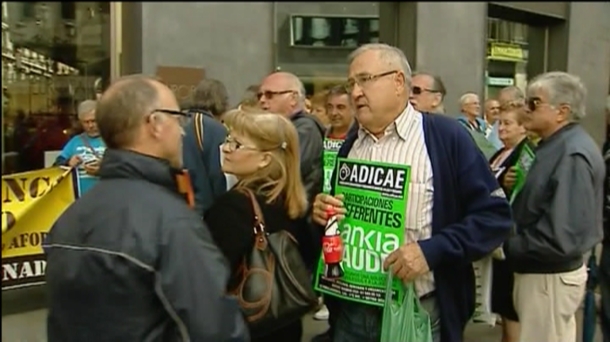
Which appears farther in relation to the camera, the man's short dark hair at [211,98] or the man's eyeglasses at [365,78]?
the man's short dark hair at [211,98]

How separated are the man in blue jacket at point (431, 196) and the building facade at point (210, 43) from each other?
3.50 meters

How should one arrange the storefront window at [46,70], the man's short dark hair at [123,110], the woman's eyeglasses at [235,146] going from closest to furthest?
the man's short dark hair at [123,110] < the woman's eyeglasses at [235,146] < the storefront window at [46,70]

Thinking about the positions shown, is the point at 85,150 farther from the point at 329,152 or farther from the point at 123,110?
the point at 123,110

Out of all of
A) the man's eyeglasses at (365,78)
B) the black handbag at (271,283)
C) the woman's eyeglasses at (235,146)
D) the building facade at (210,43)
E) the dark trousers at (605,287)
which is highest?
the building facade at (210,43)

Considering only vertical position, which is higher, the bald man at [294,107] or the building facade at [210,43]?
the building facade at [210,43]

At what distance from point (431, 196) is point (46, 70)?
529 centimetres

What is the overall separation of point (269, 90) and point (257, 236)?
2.48m

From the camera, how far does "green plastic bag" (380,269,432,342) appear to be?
2.94 meters

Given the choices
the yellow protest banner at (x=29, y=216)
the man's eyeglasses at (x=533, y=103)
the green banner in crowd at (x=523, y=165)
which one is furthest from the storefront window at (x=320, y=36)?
the man's eyeglasses at (x=533, y=103)

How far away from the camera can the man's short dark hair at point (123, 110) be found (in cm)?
229

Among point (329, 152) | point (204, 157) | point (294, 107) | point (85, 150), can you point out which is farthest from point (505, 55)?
point (204, 157)

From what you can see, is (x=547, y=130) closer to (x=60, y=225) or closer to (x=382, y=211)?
(x=382, y=211)

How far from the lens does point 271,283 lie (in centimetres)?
297

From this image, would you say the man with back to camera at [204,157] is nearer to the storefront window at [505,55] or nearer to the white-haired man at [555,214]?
the white-haired man at [555,214]
